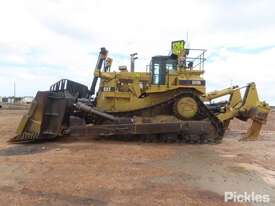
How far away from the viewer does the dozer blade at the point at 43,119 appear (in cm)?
1669

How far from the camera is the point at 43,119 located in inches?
656

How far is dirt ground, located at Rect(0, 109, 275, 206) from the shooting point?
26.2ft

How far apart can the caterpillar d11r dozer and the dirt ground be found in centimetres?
118

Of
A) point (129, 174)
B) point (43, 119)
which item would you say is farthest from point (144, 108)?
point (129, 174)

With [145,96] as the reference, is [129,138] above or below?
below

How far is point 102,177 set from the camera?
9.68 meters

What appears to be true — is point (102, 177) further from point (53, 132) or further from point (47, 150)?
point (53, 132)

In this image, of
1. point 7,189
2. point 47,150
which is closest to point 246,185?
point 7,189

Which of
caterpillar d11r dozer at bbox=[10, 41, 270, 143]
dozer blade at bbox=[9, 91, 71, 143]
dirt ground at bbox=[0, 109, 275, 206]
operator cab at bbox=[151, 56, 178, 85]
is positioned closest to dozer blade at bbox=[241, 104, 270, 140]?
caterpillar d11r dozer at bbox=[10, 41, 270, 143]

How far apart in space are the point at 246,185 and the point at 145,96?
9414 millimetres

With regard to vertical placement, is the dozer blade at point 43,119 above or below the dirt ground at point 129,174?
above

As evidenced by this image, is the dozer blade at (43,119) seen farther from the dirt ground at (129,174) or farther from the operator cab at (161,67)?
the operator cab at (161,67)

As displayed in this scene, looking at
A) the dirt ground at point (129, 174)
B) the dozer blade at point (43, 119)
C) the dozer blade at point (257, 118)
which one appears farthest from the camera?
the dozer blade at point (257, 118)

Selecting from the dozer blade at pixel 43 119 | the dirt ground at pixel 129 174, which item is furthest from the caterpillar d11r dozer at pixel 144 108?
the dirt ground at pixel 129 174
